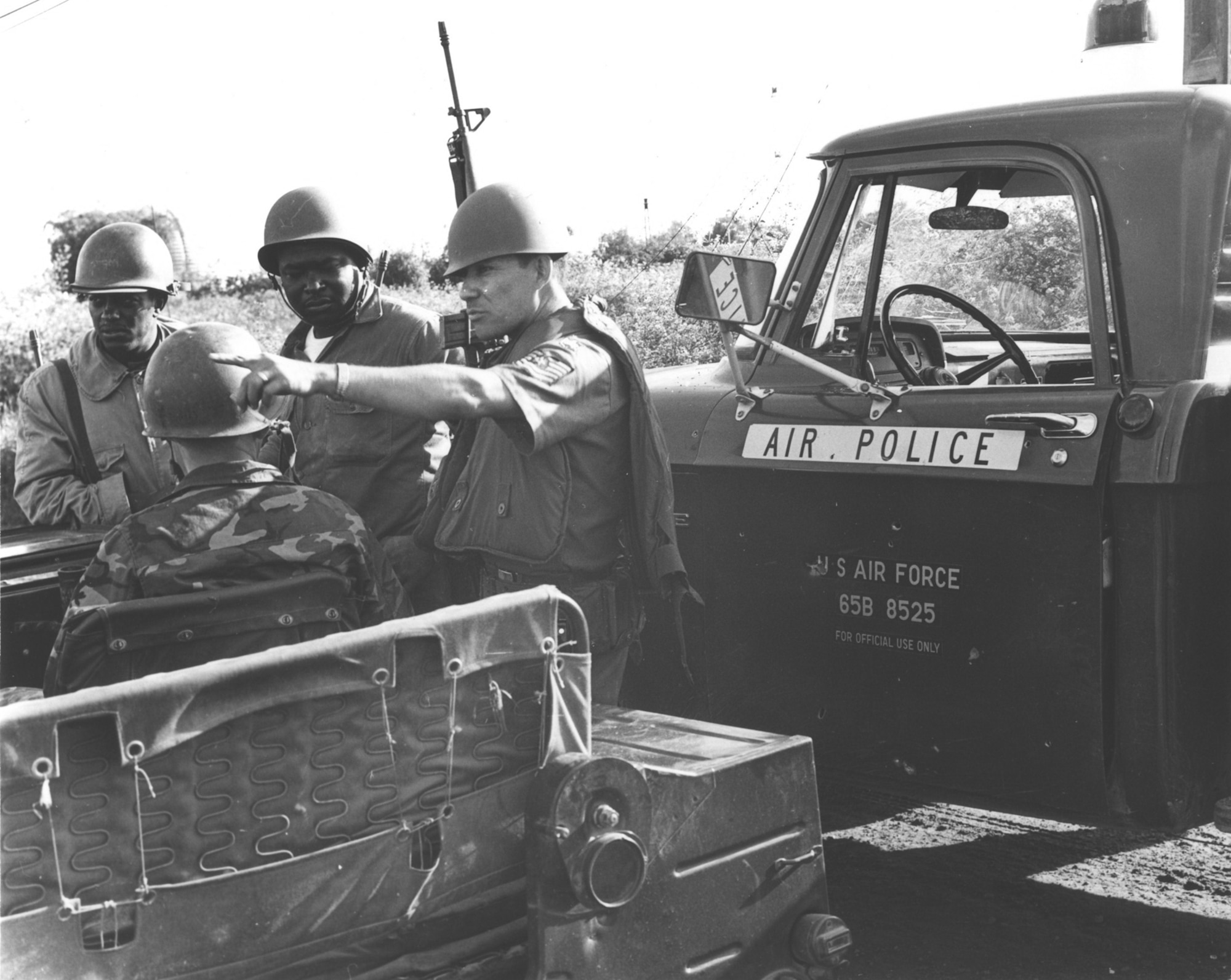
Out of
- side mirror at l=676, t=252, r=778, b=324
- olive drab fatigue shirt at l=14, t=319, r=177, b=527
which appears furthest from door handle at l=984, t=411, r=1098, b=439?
olive drab fatigue shirt at l=14, t=319, r=177, b=527

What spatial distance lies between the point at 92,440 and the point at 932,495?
2.64 m

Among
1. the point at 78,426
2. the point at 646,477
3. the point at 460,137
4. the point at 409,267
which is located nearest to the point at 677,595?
the point at 646,477

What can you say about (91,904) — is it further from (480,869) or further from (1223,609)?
(1223,609)

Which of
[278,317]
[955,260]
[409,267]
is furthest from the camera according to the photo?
[409,267]

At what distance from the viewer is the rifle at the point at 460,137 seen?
11.4 meters

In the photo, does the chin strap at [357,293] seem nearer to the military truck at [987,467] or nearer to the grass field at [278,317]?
the military truck at [987,467]

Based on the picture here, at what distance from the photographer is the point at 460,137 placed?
1147 cm

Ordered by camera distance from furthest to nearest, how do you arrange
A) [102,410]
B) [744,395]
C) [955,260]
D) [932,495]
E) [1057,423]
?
1. [102,410]
2. [955,260]
3. [744,395]
4. [932,495]
5. [1057,423]

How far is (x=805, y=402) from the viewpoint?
3.95 meters

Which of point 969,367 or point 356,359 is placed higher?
point 356,359

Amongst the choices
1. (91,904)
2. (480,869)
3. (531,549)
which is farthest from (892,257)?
(91,904)

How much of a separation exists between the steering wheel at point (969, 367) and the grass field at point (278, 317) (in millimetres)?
9013

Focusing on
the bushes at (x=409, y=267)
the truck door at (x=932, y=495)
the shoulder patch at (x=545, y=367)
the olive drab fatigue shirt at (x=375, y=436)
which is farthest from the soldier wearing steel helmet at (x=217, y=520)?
the bushes at (x=409, y=267)

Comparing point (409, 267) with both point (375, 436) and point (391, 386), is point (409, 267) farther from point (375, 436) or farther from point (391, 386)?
point (391, 386)
